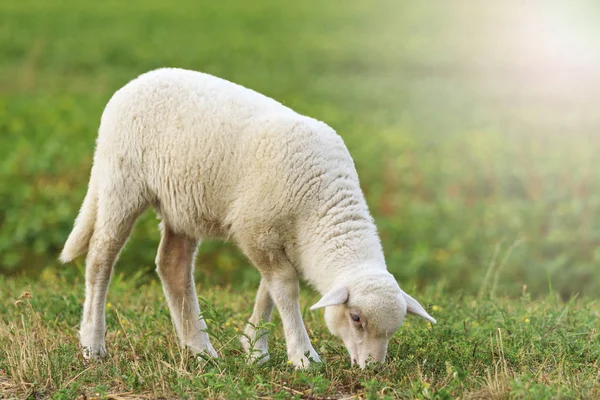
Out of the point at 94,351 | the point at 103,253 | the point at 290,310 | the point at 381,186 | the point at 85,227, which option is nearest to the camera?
the point at 290,310

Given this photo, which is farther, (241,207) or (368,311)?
(241,207)

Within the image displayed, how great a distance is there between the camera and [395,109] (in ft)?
53.0

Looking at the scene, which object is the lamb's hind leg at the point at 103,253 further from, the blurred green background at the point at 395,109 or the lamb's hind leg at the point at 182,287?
the blurred green background at the point at 395,109

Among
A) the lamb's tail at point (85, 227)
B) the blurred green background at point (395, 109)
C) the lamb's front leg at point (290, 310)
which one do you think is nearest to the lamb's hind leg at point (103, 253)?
the lamb's tail at point (85, 227)

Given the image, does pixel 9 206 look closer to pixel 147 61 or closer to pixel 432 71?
pixel 147 61

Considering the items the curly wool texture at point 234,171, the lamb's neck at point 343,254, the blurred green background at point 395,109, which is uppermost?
the curly wool texture at point 234,171

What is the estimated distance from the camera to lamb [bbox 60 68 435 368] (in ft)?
14.3

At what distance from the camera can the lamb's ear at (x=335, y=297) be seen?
13.3ft

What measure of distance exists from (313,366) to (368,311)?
384 mm

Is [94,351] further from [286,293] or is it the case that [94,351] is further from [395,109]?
[395,109]

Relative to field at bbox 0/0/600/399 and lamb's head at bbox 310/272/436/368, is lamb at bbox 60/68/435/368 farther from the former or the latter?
field at bbox 0/0/600/399

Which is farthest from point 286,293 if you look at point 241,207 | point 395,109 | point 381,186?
point 395,109

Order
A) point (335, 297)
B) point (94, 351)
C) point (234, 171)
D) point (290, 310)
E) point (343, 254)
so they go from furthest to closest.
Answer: point (94, 351), point (234, 171), point (290, 310), point (343, 254), point (335, 297)

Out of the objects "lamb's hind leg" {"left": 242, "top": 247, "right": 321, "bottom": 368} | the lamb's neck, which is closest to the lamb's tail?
"lamb's hind leg" {"left": 242, "top": 247, "right": 321, "bottom": 368}
